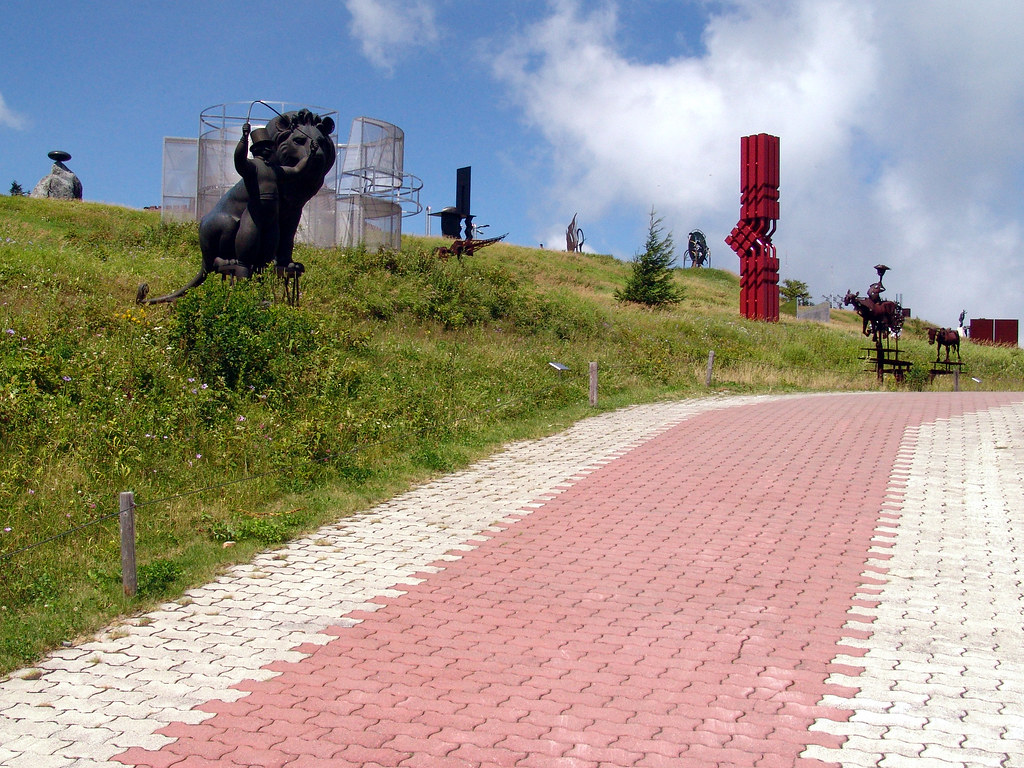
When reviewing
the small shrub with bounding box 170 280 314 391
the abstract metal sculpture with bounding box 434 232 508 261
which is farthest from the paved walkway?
the abstract metal sculpture with bounding box 434 232 508 261

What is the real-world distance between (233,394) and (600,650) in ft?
22.6

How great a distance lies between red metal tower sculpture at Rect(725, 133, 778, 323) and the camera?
1474 inches

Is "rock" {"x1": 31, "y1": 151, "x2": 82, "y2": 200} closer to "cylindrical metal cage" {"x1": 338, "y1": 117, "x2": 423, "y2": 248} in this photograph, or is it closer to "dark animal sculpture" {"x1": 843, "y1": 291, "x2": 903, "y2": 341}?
"cylindrical metal cage" {"x1": 338, "y1": 117, "x2": 423, "y2": 248}

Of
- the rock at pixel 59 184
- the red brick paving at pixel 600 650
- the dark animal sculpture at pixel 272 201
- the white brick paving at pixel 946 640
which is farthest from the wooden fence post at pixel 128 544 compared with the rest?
the rock at pixel 59 184

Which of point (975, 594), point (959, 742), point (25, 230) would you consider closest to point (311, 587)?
point (959, 742)

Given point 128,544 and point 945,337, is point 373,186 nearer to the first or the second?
point 945,337

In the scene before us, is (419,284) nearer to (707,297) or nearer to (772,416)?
(772,416)

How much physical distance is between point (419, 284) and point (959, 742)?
19.3 meters

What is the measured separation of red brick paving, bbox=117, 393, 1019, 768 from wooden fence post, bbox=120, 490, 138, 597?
1.51 m

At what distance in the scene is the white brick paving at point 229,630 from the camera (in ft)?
14.8

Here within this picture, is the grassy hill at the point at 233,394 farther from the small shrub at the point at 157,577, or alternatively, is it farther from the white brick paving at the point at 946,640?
the white brick paving at the point at 946,640

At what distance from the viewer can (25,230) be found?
955 inches

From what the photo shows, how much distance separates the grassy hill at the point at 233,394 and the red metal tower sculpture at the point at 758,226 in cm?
1412

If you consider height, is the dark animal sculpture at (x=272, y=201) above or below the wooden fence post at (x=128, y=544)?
above
